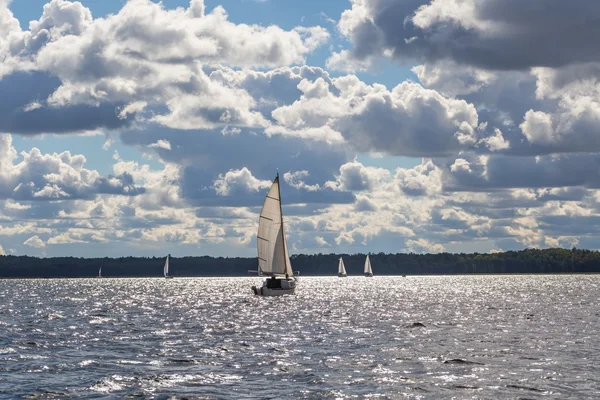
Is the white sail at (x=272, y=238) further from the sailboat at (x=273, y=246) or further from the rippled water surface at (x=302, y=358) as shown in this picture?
the rippled water surface at (x=302, y=358)

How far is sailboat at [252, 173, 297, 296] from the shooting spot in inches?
4668

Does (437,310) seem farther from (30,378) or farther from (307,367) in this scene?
(30,378)

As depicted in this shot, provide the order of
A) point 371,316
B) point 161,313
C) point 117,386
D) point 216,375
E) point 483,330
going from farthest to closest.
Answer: point 161,313 → point 371,316 → point 483,330 → point 216,375 → point 117,386

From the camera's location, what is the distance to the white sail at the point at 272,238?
388 ft

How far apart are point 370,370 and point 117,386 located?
12.4 metres

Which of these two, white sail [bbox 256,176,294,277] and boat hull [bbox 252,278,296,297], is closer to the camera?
white sail [bbox 256,176,294,277]

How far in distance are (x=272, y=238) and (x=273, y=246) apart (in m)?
1.16

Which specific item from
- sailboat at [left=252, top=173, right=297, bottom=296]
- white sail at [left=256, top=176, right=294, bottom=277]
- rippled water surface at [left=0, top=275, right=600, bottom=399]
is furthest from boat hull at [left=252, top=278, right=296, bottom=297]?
rippled water surface at [left=0, top=275, right=600, bottom=399]

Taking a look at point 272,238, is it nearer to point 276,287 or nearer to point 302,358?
point 276,287

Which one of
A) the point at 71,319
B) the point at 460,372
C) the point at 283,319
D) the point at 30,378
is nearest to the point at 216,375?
the point at 30,378

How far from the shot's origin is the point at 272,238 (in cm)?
12081

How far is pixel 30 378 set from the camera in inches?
1560

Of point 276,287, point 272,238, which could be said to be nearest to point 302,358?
point 272,238

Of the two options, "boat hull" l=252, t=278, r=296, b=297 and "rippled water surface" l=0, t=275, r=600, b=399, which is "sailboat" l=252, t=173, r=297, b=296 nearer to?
"boat hull" l=252, t=278, r=296, b=297
